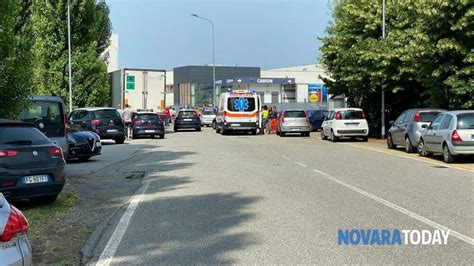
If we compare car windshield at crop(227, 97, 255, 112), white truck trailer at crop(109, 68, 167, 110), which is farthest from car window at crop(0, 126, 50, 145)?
white truck trailer at crop(109, 68, 167, 110)

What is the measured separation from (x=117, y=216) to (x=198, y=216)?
1.30 meters

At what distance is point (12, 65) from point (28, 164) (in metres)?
3.70


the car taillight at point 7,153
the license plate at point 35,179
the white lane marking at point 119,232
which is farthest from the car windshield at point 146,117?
the car taillight at point 7,153

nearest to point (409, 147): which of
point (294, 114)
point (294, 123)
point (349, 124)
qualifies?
point (349, 124)

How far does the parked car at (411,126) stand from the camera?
19.9 metres

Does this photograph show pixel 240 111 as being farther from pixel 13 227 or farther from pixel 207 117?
pixel 13 227

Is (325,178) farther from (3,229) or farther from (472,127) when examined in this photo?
(3,229)

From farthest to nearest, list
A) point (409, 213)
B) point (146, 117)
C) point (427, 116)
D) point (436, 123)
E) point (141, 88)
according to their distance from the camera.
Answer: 1. point (141, 88)
2. point (146, 117)
3. point (427, 116)
4. point (436, 123)
5. point (409, 213)

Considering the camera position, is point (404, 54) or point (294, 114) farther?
point (294, 114)

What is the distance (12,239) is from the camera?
3.95m

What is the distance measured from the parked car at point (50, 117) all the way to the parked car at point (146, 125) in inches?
A: 637

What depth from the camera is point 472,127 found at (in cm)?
1611

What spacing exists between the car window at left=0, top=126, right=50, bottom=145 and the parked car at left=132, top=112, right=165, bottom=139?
851 inches

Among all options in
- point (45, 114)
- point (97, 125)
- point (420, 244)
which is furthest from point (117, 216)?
point (97, 125)
